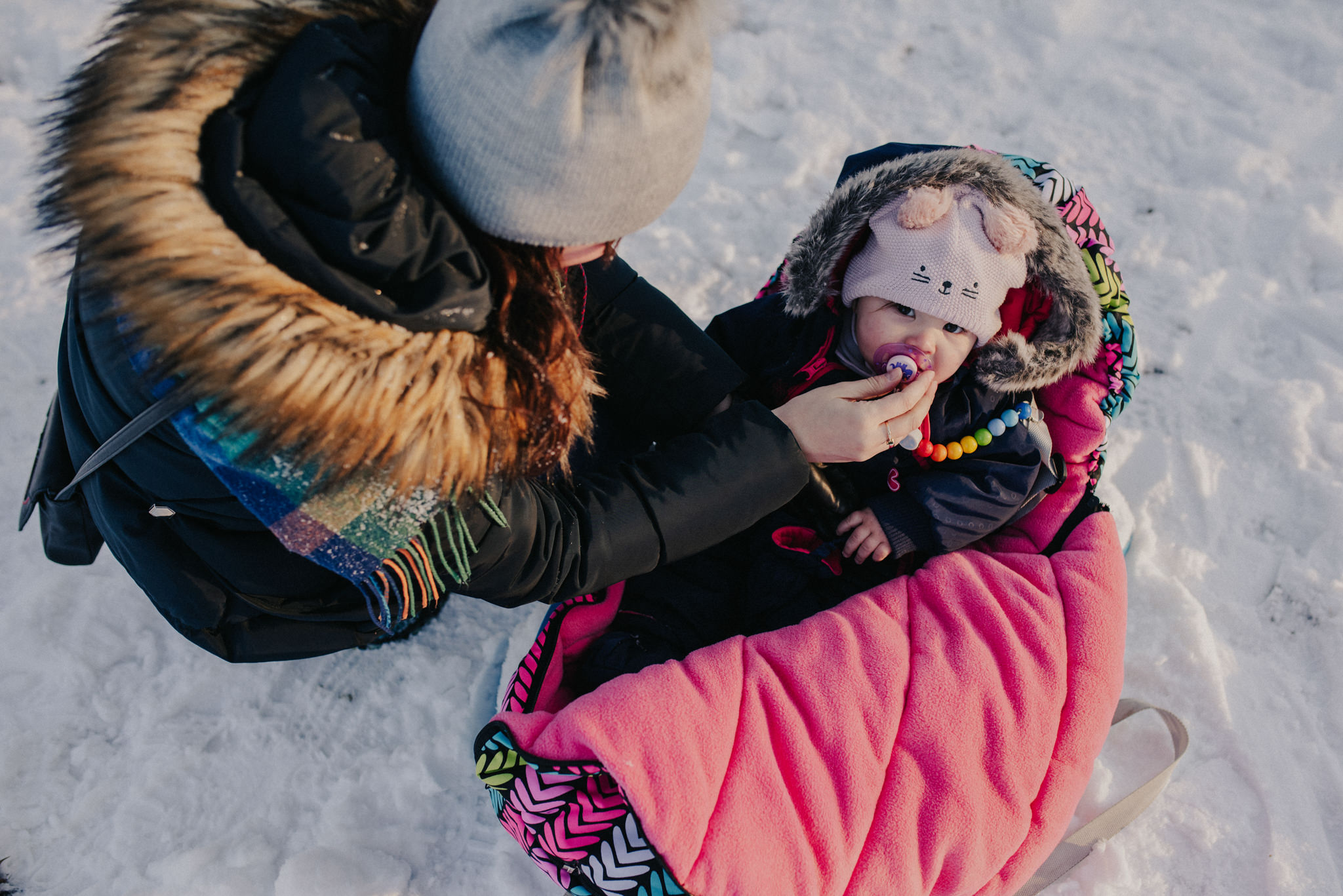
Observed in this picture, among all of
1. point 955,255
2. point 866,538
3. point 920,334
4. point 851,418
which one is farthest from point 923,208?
point 866,538

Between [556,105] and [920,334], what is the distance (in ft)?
2.72

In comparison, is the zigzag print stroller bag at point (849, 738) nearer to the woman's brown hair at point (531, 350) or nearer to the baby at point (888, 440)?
the baby at point (888, 440)

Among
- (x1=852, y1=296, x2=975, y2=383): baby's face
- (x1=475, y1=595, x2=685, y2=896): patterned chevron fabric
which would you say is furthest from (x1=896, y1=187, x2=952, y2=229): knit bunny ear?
(x1=475, y1=595, x2=685, y2=896): patterned chevron fabric

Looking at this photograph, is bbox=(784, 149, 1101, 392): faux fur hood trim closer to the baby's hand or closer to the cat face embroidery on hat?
the cat face embroidery on hat

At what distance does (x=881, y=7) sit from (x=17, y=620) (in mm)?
2739

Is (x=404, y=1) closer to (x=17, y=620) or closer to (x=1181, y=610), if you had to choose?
(x=17, y=620)

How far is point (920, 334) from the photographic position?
4.39 feet

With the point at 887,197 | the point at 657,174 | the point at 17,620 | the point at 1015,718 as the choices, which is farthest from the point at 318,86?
the point at 17,620

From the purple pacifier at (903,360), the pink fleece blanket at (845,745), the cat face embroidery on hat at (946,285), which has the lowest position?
the pink fleece blanket at (845,745)

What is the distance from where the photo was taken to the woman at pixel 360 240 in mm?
691

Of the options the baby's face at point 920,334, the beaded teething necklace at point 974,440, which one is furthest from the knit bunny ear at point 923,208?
the beaded teething necklace at point 974,440

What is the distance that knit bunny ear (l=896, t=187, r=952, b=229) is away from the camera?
1.30m

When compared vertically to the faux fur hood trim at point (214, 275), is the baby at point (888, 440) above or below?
below

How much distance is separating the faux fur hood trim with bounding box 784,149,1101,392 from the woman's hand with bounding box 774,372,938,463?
197mm
